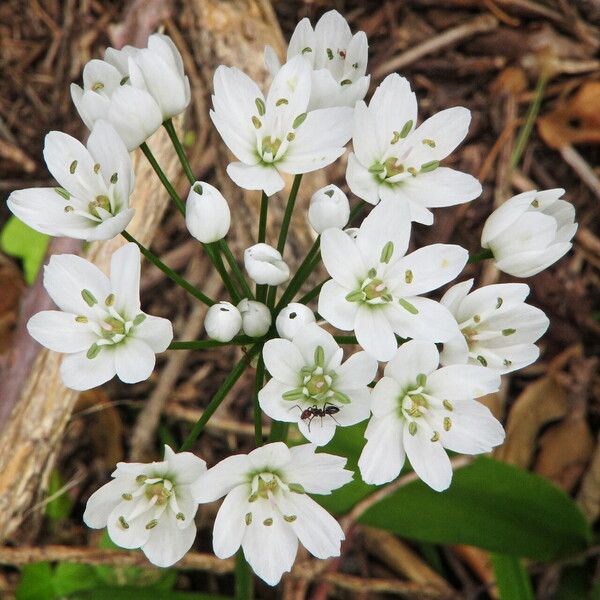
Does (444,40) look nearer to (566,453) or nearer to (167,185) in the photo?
(566,453)

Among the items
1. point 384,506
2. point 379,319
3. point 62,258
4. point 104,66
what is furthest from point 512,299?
point 104,66

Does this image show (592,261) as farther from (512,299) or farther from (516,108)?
(512,299)

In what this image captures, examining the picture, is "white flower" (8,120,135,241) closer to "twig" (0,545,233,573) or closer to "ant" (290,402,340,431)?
"ant" (290,402,340,431)

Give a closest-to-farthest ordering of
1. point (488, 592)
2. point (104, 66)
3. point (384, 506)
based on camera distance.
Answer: point (104, 66) < point (384, 506) < point (488, 592)

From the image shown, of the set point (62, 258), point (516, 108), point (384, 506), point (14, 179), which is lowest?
point (384, 506)

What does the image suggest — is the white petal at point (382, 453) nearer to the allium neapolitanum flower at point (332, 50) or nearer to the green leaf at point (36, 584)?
the allium neapolitanum flower at point (332, 50)

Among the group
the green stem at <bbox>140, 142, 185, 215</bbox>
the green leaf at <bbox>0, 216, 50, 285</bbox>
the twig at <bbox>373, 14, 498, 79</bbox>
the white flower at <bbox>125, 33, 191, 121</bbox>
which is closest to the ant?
the green stem at <bbox>140, 142, 185, 215</bbox>

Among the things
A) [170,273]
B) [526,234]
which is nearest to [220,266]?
[170,273]
